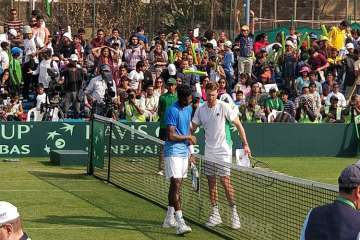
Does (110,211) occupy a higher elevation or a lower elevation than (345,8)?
lower

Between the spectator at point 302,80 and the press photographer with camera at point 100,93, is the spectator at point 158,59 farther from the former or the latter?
the spectator at point 302,80

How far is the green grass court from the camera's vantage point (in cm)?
1448

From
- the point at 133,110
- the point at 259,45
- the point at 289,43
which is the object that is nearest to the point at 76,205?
the point at 133,110

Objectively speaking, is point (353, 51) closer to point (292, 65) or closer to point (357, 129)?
point (292, 65)

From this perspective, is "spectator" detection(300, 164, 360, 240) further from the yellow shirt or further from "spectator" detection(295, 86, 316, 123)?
the yellow shirt

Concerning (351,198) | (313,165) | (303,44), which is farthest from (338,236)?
(303,44)

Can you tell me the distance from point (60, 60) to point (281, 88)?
23.6ft

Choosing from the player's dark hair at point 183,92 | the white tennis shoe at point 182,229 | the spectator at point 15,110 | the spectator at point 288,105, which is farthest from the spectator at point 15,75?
the white tennis shoe at point 182,229

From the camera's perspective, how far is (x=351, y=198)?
21.0ft

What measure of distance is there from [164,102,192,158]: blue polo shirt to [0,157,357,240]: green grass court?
1.17 metres

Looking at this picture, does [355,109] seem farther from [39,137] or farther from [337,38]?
[39,137]

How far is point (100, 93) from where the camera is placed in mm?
26750

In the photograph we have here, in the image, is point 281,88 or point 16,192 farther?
point 281,88

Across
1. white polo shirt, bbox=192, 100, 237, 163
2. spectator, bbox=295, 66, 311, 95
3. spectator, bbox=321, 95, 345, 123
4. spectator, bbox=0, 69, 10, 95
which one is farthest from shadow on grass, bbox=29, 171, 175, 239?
spectator, bbox=295, 66, 311, 95
